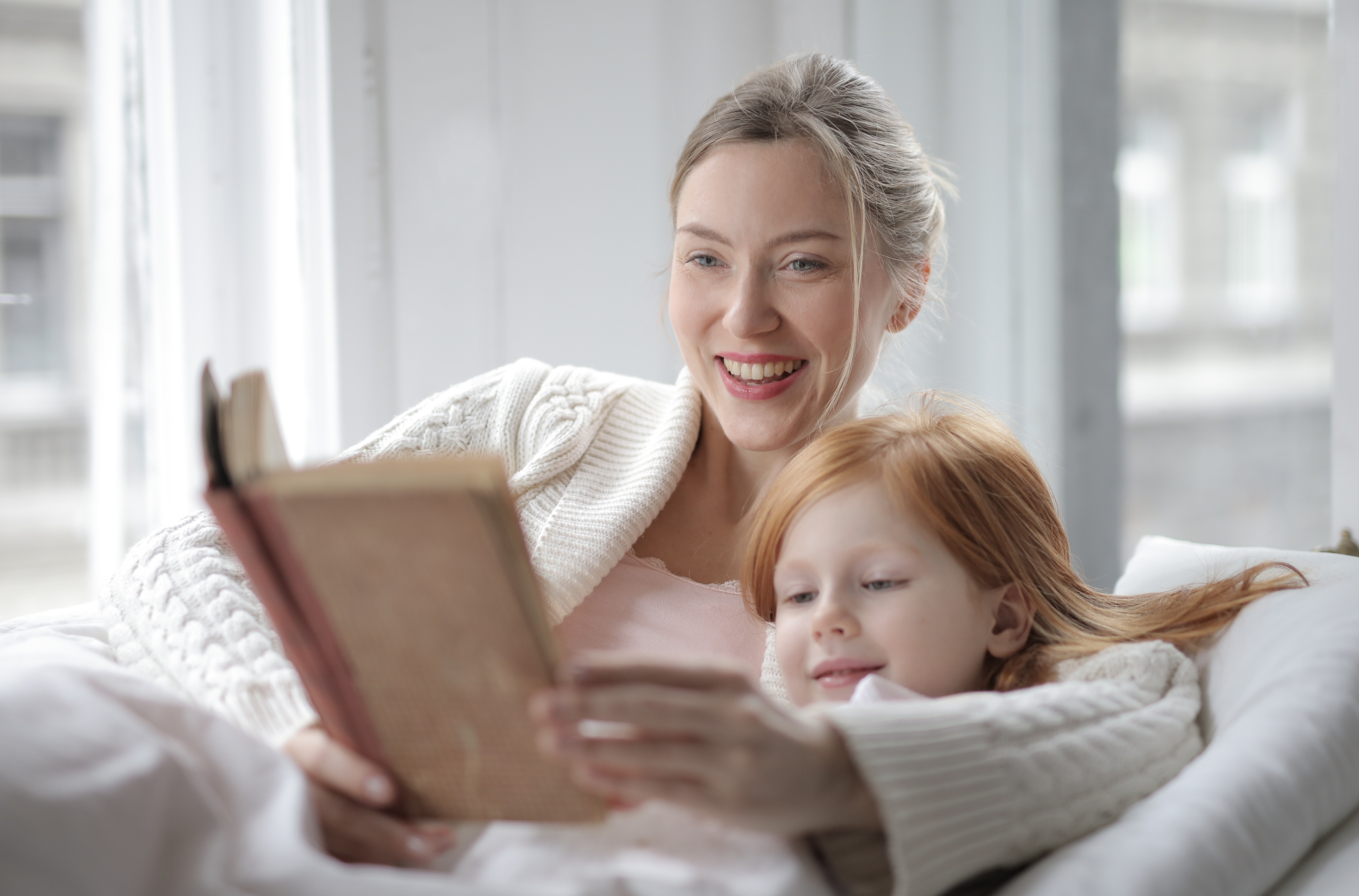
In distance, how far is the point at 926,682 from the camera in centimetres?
93

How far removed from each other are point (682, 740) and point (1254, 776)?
1.47 feet

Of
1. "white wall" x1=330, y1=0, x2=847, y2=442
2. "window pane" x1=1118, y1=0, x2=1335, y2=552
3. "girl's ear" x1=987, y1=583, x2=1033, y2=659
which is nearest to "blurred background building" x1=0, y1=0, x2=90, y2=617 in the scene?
"white wall" x1=330, y1=0, x2=847, y2=442

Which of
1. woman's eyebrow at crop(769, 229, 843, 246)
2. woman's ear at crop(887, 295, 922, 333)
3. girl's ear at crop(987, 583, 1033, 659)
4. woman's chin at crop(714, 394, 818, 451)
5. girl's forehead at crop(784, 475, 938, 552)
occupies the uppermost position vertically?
woman's eyebrow at crop(769, 229, 843, 246)

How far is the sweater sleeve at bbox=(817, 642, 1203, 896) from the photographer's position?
66 centimetres


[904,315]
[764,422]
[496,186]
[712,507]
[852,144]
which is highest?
[496,186]

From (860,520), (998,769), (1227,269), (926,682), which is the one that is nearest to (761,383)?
(860,520)

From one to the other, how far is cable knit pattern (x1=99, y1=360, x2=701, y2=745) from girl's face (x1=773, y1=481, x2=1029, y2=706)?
29 centimetres

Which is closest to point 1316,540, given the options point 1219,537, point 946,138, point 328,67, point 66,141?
point 1219,537

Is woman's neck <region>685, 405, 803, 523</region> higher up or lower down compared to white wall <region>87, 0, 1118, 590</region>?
lower down

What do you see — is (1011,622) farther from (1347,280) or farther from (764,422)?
(1347,280)

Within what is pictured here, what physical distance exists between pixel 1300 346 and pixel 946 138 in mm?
926

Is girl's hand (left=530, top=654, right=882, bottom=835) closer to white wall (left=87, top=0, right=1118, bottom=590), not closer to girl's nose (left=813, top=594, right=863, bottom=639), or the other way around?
girl's nose (left=813, top=594, right=863, bottom=639)

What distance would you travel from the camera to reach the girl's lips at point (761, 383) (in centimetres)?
134

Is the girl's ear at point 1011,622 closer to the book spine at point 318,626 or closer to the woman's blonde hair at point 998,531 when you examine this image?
the woman's blonde hair at point 998,531
